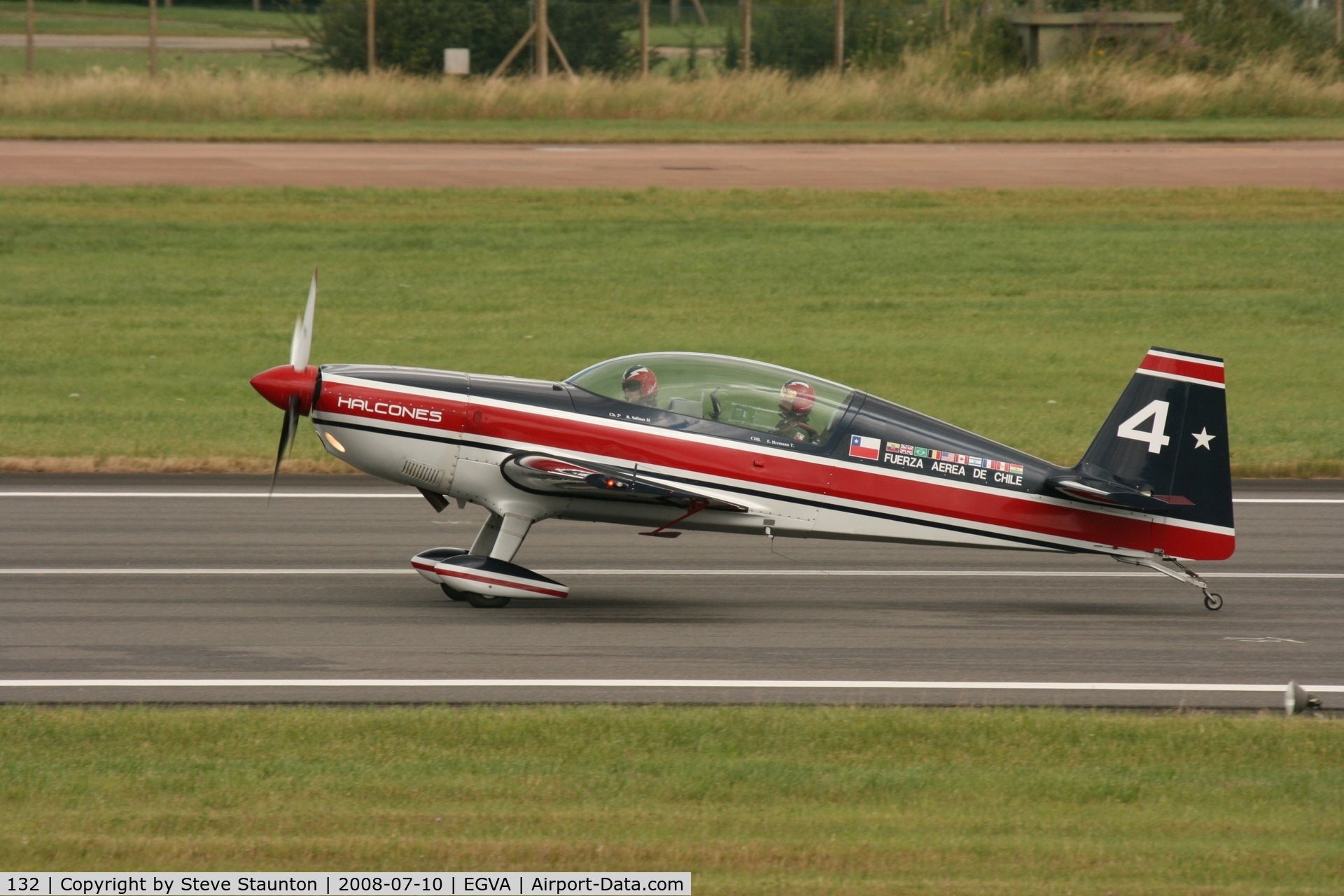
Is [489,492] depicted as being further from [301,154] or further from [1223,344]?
[301,154]

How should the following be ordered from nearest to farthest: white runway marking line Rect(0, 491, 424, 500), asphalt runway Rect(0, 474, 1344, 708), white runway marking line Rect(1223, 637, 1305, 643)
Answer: asphalt runway Rect(0, 474, 1344, 708), white runway marking line Rect(1223, 637, 1305, 643), white runway marking line Rect(0, 491, 424, 500)

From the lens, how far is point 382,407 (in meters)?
11.5

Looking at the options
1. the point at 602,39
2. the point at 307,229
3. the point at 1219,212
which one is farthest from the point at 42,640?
the point at 602,39

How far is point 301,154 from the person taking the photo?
3456cm

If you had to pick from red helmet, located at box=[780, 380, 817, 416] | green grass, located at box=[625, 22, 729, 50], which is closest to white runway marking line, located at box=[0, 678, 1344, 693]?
red helmet, located at box=[780, 380, 817, 416]

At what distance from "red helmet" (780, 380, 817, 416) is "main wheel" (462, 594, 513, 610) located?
8.31 ft

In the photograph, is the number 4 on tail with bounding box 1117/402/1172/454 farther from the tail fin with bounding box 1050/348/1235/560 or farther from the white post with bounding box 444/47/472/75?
the white post with bounding box 444/47/472/75

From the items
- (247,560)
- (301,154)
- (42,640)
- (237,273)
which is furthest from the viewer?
(301,154)

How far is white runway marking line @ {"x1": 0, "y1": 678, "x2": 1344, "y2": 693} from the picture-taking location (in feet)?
32.2

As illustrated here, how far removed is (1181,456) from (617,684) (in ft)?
15.4

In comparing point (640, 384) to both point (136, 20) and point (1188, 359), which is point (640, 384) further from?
point (136, 20)

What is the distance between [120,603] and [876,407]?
587 cm

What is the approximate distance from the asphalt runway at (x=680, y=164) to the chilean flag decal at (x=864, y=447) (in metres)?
20.6

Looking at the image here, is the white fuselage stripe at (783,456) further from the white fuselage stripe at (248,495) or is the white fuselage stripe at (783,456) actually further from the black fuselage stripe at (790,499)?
the white fuselage stripe at (248,495)
